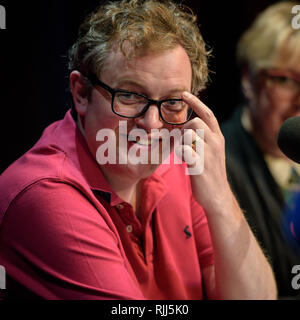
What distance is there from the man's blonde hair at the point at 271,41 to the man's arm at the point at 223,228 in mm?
848

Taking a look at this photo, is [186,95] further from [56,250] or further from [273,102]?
[273,102]

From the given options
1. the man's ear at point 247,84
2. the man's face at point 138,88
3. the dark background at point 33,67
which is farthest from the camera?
the man's ear at point 247,84

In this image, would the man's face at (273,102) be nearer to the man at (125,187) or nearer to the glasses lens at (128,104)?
the man at (125,187)

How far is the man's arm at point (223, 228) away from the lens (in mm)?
1227

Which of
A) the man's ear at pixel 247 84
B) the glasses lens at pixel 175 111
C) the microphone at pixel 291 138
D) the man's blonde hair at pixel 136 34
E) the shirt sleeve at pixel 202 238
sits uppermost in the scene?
the man's blonde hair at pixel 136 34

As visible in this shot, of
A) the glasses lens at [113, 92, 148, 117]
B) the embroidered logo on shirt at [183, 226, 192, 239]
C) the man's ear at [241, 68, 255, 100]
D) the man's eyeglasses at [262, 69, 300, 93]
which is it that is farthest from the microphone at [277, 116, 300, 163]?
the man's ear at [241, 68, 255, 100]

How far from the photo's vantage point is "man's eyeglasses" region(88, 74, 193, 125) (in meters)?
1.19

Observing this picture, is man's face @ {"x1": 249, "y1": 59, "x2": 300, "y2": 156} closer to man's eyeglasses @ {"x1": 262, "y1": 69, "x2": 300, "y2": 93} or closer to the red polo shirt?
man's eyeglasses @ {"x1": 262, "y1": 69, "x2": 300, "y2": 93}

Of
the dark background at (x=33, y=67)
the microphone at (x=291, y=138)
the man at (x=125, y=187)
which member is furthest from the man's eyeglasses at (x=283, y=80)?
the microphone at (x=291, y=138)

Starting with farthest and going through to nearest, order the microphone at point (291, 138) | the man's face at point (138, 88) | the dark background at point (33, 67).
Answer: the dark background at point (33, 67) < the man's face at point (138, 88) < the microphone at point (291, 138)

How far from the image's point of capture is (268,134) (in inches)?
80.6

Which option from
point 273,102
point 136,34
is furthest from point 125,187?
point 273,102
